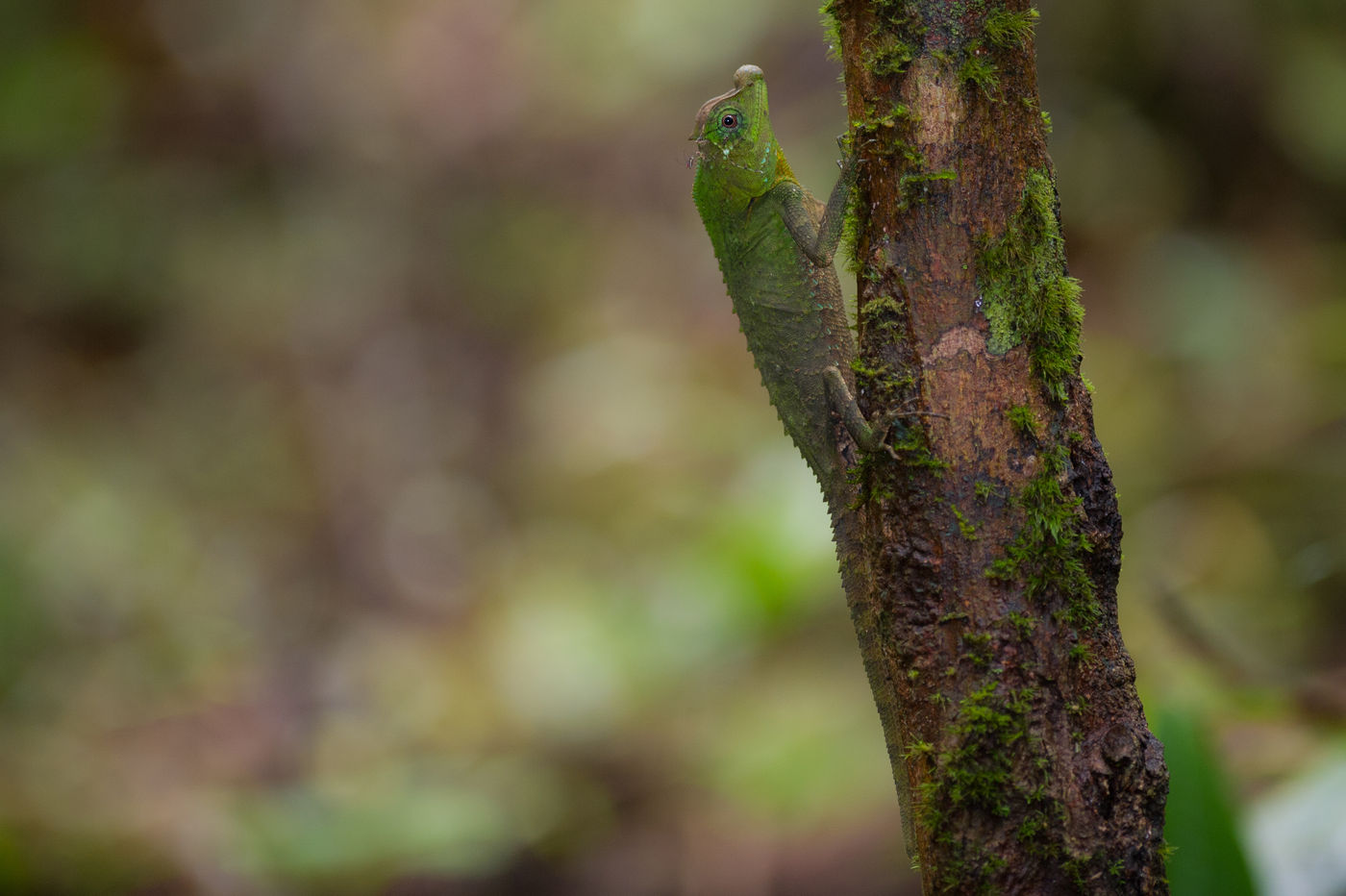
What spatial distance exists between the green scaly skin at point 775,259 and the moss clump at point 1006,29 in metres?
1.10

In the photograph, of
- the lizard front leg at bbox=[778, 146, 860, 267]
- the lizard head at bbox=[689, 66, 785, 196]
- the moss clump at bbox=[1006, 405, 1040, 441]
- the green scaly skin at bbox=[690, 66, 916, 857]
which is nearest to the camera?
the moss clump at bbox=[1006, 405, 1040, 441]

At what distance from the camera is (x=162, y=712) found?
691cm

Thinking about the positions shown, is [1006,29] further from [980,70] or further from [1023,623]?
[1023,623]

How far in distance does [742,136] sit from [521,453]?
221 inches

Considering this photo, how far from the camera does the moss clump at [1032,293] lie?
1.99 m

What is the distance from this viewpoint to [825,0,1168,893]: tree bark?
1860 mm

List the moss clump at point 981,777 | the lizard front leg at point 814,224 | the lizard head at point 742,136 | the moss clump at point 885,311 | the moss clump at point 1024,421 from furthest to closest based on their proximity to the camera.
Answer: the lizard head at point 742,136 < the lizard front leg at point 814,224 < the moss clump at point 885,311 < the moss clump at point 1024,421 < the moss clump at point 981,777

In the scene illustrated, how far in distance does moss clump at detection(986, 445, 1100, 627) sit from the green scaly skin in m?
1.19

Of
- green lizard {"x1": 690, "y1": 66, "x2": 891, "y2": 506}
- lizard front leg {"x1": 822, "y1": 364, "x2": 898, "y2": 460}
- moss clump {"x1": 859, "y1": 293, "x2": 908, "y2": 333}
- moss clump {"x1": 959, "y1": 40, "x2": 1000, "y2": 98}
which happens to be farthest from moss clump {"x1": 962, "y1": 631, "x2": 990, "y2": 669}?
green lizard {"x1": 690, "y1": 66, "x2": 891, "y2": 506}

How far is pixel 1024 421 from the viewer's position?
6.41 ft

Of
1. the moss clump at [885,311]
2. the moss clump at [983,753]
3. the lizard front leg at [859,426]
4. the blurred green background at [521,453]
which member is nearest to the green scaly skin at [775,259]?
the lizard front leg at [859,426]

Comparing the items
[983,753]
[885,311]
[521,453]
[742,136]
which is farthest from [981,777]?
[521,453]

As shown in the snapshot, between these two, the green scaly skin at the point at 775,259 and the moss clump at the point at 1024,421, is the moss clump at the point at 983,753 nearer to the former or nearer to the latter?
the moss clump at the point at 1024,421

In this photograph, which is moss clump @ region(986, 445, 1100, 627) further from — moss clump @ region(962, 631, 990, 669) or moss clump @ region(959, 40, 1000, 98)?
moss clump @ region(959, 40, 1000, 98)
